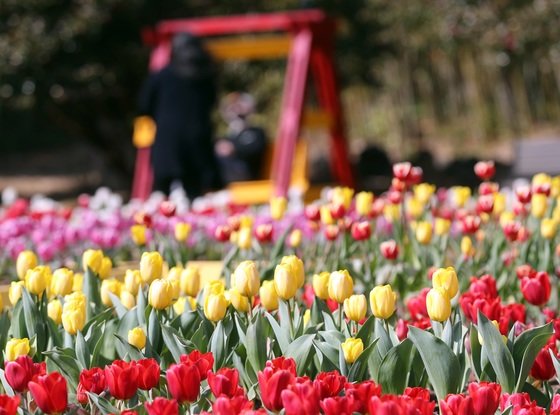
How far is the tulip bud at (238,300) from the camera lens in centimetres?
257

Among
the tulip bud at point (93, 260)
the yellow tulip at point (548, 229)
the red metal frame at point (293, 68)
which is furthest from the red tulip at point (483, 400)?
the red metal frame at point (293, 68)

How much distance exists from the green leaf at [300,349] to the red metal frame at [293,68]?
6769 mm

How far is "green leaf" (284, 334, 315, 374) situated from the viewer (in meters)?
2.33

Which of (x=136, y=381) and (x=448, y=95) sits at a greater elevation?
(x=448, y=95)

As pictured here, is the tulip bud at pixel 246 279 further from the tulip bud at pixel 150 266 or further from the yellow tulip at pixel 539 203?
the yellow tulip at pixel 539 203

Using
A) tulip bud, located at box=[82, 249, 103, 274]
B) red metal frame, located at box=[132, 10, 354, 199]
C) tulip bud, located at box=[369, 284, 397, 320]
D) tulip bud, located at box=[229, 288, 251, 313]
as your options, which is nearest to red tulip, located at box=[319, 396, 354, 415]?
tulip bud, located at box=[369, 284, 397, 320]

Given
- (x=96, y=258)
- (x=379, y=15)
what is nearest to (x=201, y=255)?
(x=96, y=258)

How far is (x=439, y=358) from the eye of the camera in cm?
225

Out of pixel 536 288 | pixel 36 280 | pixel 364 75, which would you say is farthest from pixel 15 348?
pixel 364 75

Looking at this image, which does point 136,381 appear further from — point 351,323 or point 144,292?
point 144,292

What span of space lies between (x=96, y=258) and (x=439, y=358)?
1231 millimetres

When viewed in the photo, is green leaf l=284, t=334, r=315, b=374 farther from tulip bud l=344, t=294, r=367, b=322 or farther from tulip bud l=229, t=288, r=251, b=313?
tulip bud l=229, t=288, r=251, b=313

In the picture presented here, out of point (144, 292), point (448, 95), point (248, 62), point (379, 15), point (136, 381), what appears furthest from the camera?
point (448, 95)

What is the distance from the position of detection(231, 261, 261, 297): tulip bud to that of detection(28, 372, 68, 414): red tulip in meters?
0.60
